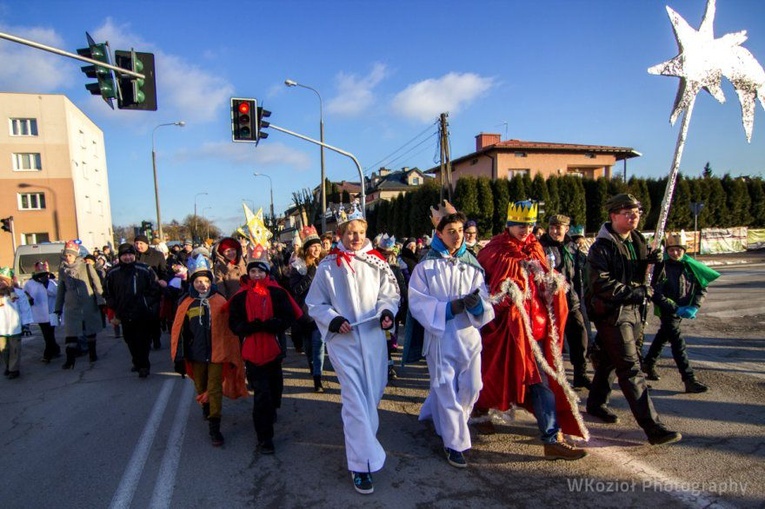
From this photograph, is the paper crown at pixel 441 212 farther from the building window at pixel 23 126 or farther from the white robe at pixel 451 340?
the building window at pixel 23 126

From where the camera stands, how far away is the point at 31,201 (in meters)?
33.0

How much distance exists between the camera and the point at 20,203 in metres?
32.8

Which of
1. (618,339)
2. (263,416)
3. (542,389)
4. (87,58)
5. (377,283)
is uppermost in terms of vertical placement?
(87,58)

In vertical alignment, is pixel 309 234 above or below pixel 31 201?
below

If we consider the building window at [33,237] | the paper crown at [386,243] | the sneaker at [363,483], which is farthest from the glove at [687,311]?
the building window at [33,237]

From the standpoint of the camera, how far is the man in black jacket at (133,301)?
6562 mm

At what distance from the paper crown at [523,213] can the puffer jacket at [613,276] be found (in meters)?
0.62

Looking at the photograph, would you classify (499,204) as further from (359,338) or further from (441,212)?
(359,338)

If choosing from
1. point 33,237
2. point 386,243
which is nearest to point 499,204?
point 386,243

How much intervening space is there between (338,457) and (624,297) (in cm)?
275

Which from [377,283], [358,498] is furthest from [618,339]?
[358,498]

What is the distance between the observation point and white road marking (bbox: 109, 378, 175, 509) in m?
3.28

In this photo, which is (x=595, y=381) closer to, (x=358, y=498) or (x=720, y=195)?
(x=358, y=498)

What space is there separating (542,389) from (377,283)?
1.60 meters
